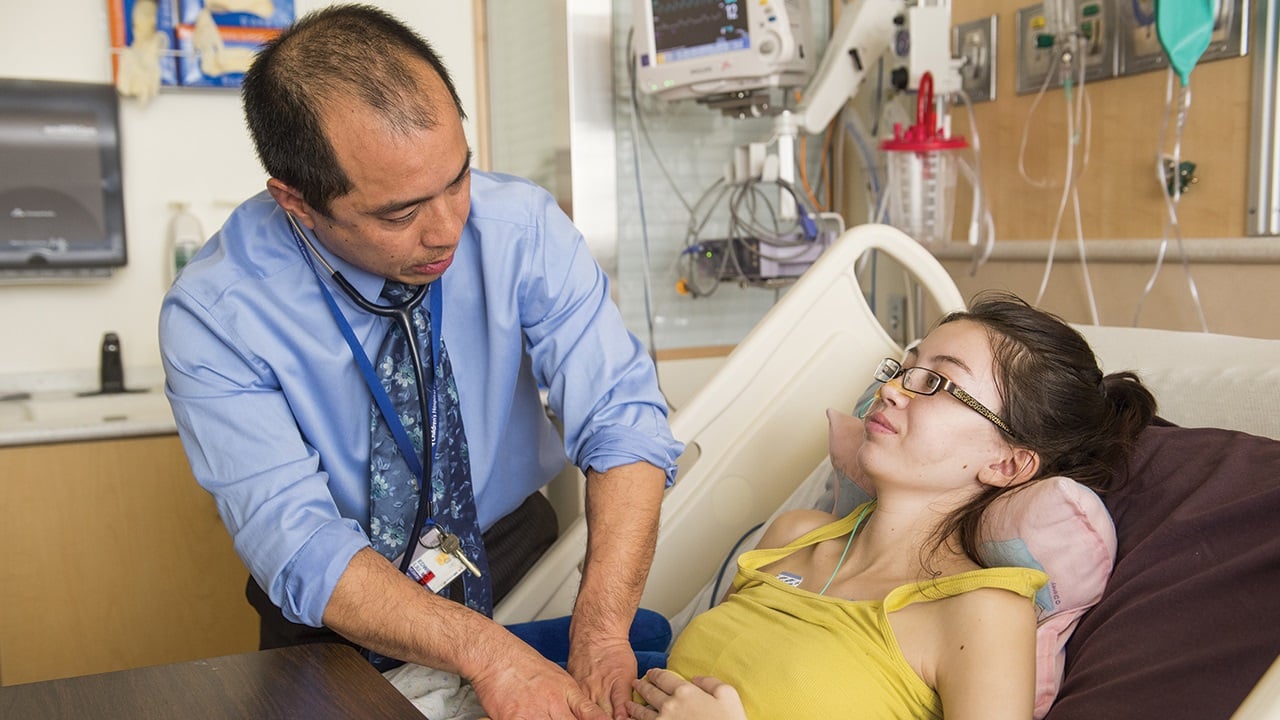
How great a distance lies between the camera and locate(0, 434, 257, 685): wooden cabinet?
2.57 m

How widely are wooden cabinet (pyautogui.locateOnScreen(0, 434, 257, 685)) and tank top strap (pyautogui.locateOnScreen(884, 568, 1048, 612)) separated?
190 centimetres

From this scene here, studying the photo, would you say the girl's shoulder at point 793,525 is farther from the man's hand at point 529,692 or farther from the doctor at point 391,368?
the man's hand at point 529,692

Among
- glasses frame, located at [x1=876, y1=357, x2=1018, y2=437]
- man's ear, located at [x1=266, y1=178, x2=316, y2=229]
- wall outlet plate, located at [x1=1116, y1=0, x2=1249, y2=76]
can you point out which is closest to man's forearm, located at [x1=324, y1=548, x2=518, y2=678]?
man's ear, located at [x1=266, y1=178, x2=316, y2=229]

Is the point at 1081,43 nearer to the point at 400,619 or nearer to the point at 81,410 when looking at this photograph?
the point at 400,619

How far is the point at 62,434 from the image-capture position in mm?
2555

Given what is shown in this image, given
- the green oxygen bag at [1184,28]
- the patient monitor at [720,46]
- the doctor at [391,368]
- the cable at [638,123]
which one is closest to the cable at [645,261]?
the cable at [638,123]

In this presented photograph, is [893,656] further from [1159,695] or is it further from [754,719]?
[1159,695]

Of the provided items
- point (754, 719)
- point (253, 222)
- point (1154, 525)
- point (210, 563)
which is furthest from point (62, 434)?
point (1154, 525)

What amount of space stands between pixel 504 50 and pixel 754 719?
2457 millimetres

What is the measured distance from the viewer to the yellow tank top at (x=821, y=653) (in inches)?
49.4

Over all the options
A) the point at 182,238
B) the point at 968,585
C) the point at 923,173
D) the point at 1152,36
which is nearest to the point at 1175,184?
the point at 1152,36

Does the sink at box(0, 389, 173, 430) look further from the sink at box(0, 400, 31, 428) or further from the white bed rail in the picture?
the white bed rail

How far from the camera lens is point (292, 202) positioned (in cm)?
150

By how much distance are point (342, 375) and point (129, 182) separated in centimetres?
182
